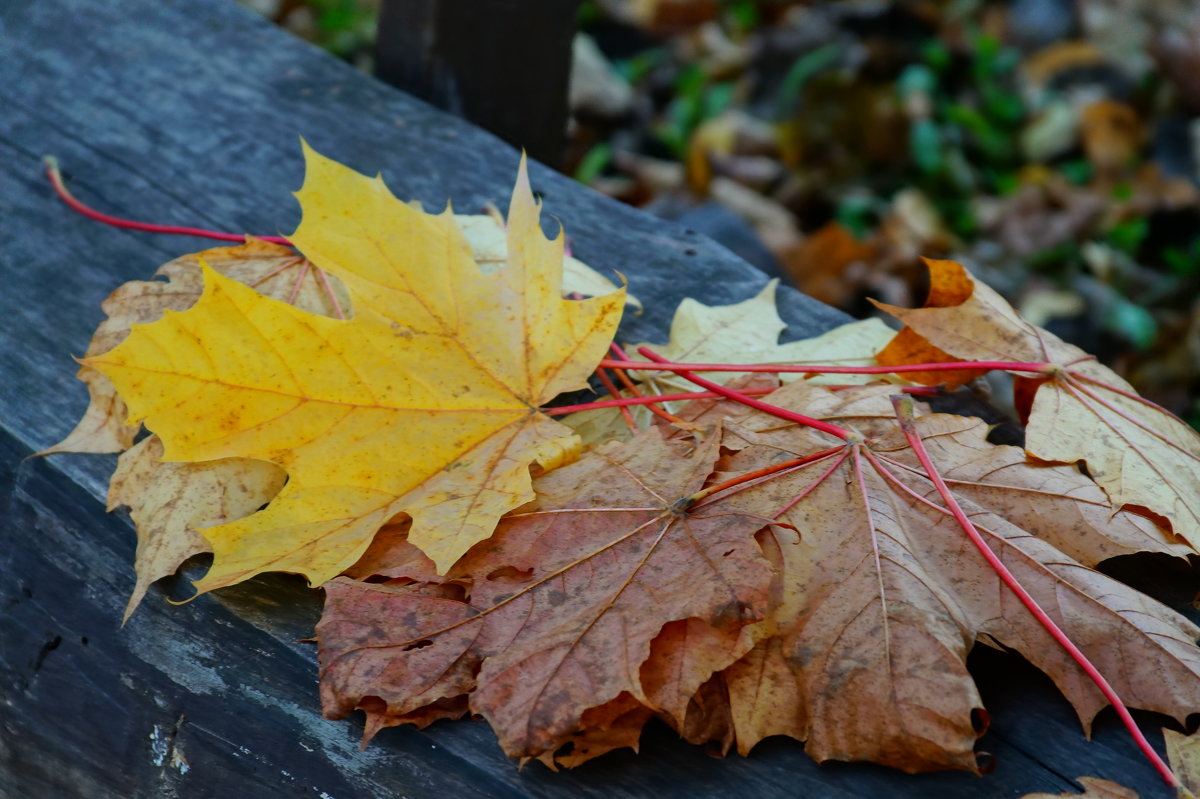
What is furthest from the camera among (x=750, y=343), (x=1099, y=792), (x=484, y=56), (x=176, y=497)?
(x=484, y=56)

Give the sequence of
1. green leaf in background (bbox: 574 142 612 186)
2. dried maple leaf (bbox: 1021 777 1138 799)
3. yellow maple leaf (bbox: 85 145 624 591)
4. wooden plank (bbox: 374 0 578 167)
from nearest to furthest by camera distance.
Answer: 1. dried maple leaf (bbox: 1021 777 1138 799)
2. yellow maple leaf (bbox: 85 145 624 591)
3. wooden plank (bbox: 374 0 578 167)
4. green leaf in background (bbox: 574 142 612 186)

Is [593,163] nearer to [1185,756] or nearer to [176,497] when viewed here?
[176,497]

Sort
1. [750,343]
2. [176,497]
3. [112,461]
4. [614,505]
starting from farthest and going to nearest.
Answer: [750,343] → [112,461] → [176,497] → [614,505]

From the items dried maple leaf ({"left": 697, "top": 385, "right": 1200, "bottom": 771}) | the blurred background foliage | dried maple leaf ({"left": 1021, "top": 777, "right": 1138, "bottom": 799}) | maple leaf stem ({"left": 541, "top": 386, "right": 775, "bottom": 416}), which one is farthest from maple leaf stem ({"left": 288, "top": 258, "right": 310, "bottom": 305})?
the blurred background foliage

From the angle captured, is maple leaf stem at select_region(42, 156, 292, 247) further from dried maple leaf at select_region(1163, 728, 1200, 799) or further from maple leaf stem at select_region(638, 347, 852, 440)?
dried maple leaf at select_region(1163, 728, 1200, 799)

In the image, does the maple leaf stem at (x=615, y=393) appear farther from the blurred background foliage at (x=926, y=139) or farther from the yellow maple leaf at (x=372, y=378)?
the blurred background foliage at (x=926, y=139)

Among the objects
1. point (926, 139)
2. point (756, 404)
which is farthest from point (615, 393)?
point (926, 139)

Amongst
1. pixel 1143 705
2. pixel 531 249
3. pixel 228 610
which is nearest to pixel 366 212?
pixel 531 249
